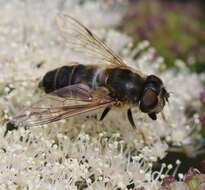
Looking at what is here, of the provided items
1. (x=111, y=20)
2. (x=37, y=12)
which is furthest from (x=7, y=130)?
(x=111, y=20)

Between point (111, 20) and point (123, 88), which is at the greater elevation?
point (111, 20)

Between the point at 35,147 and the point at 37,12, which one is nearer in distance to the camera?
the point at 35,147

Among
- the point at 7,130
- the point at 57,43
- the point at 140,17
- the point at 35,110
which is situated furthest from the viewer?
the point at 140,17

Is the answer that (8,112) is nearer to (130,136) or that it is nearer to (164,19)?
(130,136)

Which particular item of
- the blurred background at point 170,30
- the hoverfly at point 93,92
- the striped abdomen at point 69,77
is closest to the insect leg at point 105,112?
the hoverfly at point 93,92

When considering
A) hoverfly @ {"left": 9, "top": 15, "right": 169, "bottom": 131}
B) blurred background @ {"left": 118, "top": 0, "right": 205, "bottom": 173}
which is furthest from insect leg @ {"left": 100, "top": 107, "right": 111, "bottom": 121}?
blurred background @ {"left": 118, "top": 0, "right": 205, "bottom": 173}

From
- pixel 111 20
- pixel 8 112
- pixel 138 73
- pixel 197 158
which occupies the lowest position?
pixel 197 158

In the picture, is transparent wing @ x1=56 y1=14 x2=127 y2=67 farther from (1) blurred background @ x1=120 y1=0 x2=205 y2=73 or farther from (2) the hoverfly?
(1) blurred background @ x1=120 y1=0 x2=205 y2=73
